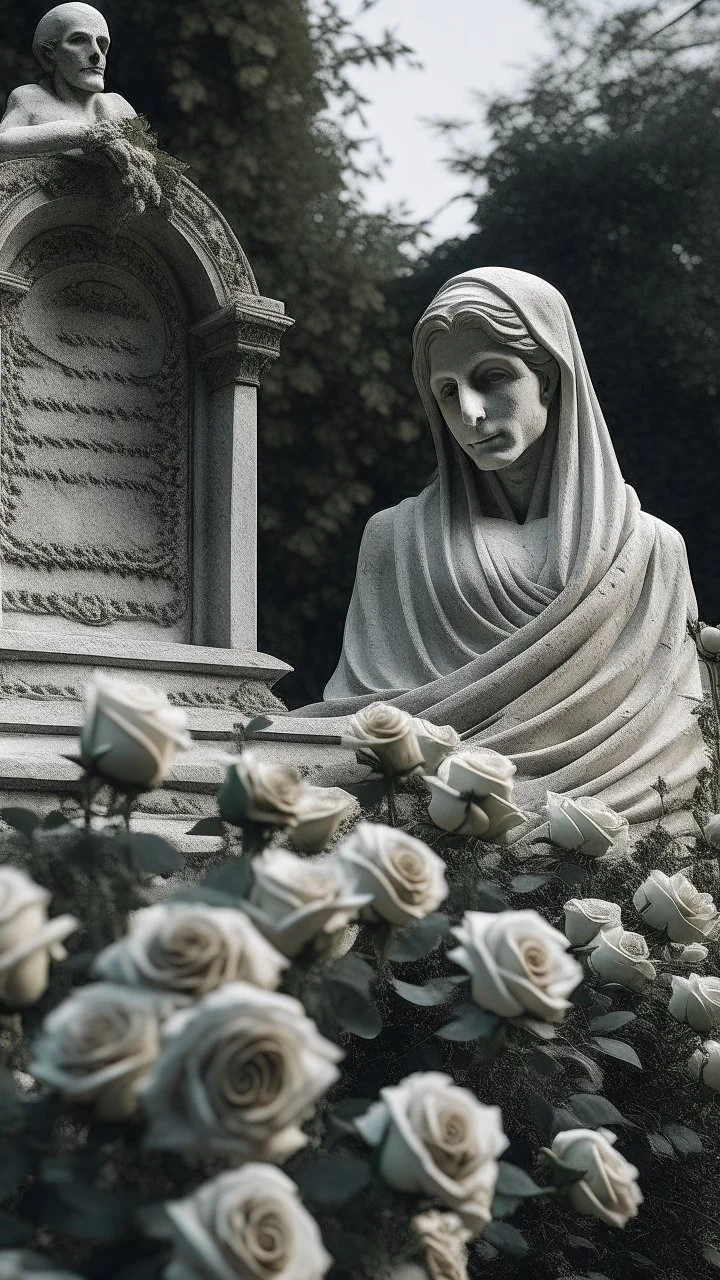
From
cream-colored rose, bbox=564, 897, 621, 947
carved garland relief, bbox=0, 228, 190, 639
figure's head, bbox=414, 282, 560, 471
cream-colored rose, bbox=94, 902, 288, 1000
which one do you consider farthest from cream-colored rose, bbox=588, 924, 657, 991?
figure's head, bbox=414, 282, 560, 471

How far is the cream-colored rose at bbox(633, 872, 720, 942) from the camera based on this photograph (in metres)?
3.49

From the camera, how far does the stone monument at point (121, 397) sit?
Result: 5320 millimetres

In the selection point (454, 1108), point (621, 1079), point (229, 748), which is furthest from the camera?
point (229, 748)

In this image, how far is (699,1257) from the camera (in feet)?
12.0

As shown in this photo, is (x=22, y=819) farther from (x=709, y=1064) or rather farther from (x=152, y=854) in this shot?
(x=709, y=1064)

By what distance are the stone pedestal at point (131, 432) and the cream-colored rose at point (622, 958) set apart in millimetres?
1850

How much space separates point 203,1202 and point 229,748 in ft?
10.3

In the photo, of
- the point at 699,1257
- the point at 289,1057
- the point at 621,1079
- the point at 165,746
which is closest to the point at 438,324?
the point at 621,1079

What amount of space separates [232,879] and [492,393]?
387 cm

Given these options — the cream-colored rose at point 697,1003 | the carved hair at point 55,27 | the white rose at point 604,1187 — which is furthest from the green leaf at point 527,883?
the carved hair at point 55,27

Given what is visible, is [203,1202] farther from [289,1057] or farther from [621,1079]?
[621,1079]

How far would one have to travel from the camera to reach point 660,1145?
3486mm

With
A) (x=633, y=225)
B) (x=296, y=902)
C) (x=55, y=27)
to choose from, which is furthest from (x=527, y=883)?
(x=633, y=225)

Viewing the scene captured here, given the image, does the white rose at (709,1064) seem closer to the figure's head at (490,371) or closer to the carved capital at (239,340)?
the figure's head at (490,371)
